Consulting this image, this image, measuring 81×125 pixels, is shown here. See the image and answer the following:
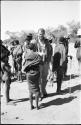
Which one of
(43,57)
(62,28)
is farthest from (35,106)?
(62,28)

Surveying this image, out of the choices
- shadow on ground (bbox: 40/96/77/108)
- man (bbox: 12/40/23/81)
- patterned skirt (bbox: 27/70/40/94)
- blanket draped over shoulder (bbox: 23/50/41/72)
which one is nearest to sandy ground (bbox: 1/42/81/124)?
shadow on ground (bbox: 40/96/77/108)

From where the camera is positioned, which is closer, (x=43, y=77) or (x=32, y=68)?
(x=32, y=68)

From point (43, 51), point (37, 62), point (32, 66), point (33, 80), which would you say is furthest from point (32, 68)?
point (43, 51)

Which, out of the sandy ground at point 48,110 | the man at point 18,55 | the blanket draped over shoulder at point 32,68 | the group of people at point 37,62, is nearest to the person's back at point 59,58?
the group of people at point 37,62

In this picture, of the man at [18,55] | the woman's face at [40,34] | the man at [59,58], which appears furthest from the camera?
the man at [18,55]

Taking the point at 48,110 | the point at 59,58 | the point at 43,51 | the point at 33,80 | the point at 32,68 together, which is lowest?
the point at 48,110

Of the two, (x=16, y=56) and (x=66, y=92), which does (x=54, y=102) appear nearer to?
(x=66, y=92)

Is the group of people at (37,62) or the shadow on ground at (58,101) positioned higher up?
the group of people at (37,62)

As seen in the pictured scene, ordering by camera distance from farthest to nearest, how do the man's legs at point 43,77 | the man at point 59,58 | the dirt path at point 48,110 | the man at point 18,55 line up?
the man at point 18,55, the man at point 59,58, the man's legs at point 43,77, the dirt path at point 48,110

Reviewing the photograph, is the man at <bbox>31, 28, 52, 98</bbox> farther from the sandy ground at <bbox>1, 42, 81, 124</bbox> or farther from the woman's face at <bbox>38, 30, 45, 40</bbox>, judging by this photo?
the sandy ground at <bbox>1, 42, 81, 124</bbox>

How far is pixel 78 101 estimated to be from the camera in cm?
638

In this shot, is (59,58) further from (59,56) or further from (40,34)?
(40,34)

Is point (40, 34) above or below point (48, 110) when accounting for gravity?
above

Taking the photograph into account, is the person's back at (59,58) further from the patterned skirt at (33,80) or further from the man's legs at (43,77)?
the patterned skirt at (33,80)
